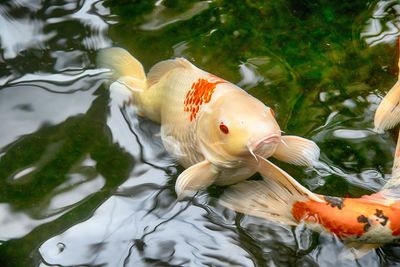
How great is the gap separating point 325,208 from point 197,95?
0.70 metres

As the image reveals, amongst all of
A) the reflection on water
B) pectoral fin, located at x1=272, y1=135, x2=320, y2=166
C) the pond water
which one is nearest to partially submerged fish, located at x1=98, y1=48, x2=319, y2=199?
pectoral fin, located at x1=272, y1=135, x2=320, y2=166

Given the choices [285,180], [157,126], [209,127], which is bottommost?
[157,126]

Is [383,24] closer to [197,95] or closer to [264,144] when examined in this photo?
[197,95]

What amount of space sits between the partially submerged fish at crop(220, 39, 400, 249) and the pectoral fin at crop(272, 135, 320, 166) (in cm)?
13

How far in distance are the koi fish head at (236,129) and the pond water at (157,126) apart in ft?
0.98

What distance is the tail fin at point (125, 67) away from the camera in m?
2.89

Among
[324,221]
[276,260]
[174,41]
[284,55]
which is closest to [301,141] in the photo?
[324,221]

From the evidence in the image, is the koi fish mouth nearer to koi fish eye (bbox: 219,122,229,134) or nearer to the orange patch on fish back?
koi fish eye (bbox: 219,122,229,134)

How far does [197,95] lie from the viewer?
8.25ft

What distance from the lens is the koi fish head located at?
2.19m

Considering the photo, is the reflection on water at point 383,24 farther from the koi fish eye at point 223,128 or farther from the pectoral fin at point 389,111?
the koi fish eye at point 223,128

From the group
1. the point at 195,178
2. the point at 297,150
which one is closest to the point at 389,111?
the point at 297,150

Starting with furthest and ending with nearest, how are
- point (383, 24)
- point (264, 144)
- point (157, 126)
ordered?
point (383, 24) → point (157, 126) → point (264, 144)

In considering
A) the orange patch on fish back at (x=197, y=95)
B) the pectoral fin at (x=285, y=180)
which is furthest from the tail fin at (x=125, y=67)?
the pectoral fin at (x=285, y=180)
